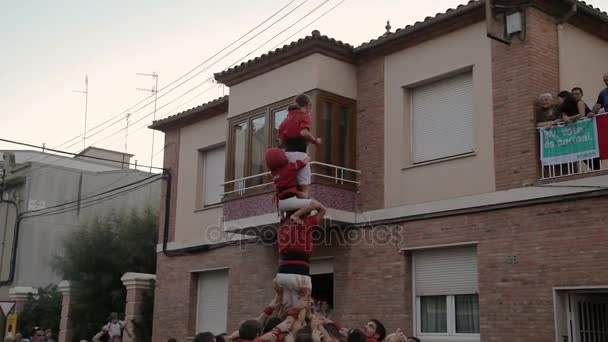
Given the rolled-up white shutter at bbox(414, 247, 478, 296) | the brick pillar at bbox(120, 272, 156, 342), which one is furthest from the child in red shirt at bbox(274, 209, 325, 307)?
the brick pillar at bbox(120, 272, 156, 342)

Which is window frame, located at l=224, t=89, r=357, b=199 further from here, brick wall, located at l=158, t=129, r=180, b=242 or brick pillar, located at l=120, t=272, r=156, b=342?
brick pillar, located at l=120, t=272, r=156, b=342

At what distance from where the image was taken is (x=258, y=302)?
1864 centimetres

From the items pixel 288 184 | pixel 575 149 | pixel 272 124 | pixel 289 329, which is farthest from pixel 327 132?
pixel 289 329

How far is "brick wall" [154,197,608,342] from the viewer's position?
495 inches

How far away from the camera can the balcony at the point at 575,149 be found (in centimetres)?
1248

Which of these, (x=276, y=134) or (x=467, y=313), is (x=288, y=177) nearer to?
(x=467, y=313)

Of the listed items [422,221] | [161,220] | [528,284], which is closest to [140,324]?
[161,220]

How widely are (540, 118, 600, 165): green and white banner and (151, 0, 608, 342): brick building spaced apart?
0.90 feet

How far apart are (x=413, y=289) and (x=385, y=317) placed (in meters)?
0.79

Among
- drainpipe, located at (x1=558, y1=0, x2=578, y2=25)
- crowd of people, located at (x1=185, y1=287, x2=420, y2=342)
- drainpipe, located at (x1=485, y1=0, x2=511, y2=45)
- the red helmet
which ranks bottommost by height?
crowd of people, located at (x1=185, y1=287, x2=420, y2=342)

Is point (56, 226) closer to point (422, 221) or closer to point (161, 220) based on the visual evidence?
point (161, 220)

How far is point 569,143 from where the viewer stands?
12922 millimetres

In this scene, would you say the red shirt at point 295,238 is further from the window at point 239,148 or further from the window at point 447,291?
the window at point 239,148

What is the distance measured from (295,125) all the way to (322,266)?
9396 mm
